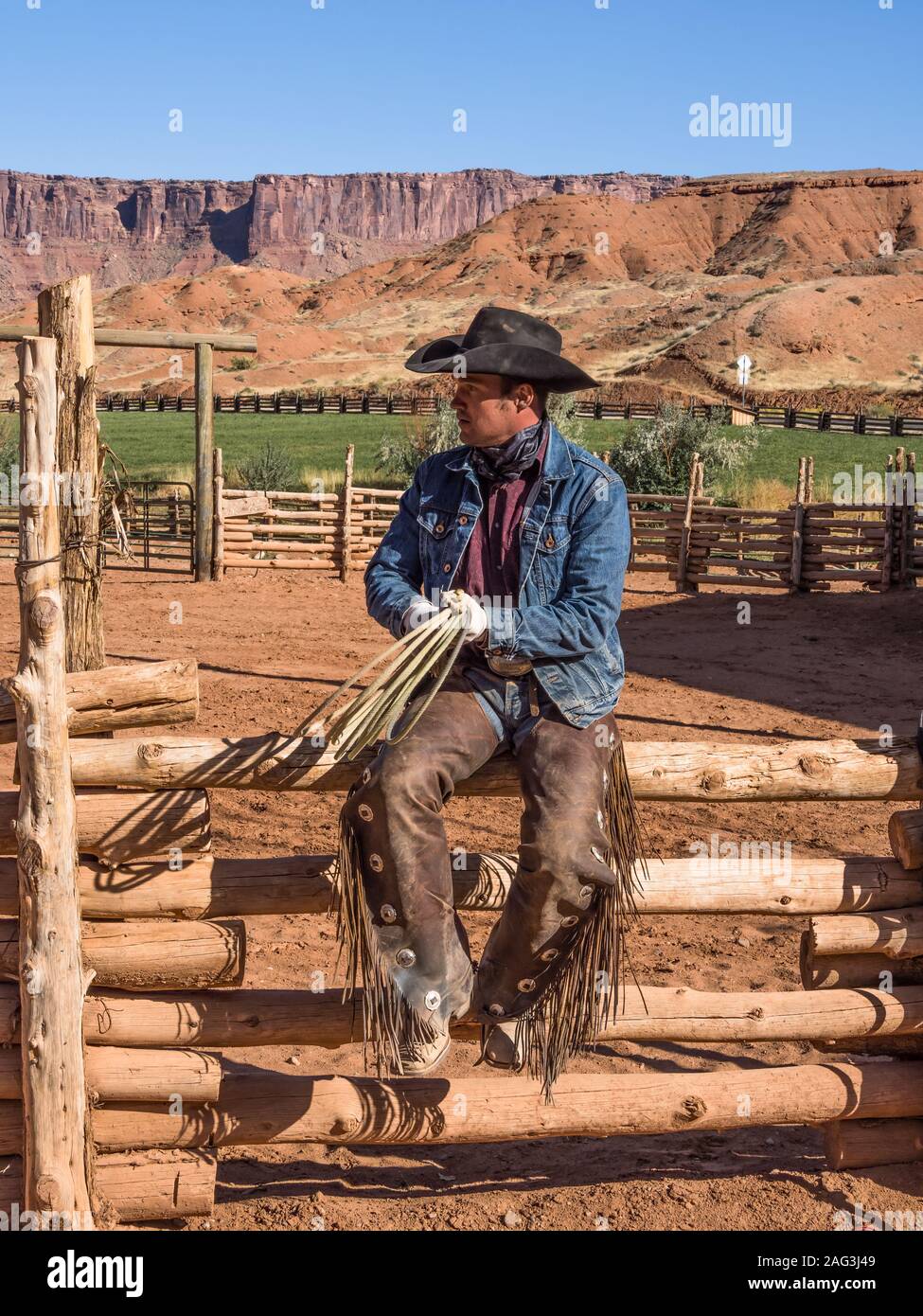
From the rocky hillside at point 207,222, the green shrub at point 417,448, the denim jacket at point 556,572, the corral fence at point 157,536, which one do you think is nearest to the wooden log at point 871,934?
the denim jacket at point 556,572

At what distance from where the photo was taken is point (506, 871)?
11.8 ft

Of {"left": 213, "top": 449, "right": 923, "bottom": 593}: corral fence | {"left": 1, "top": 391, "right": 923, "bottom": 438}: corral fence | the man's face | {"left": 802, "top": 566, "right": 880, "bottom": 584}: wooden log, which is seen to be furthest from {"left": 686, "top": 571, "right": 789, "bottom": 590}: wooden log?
{"left": 1, "top": 391, "right": 923, "bottom": 438}: corral fence

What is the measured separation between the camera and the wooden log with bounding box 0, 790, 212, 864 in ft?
11.3

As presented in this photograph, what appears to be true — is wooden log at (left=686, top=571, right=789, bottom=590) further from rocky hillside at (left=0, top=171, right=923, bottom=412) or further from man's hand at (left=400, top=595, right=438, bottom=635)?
rocky hillside at (left=0, top=171, right=923, bottom=412)

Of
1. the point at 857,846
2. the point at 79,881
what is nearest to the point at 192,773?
the point at 79,881

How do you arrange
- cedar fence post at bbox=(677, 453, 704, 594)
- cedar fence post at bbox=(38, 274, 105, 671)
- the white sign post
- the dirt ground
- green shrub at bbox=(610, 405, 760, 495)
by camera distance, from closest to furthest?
cedar fence post at bbox=(38, 274, 105, 671) < the dirt ground < cedar fence post at bbox=(677, 453, 704, 594) < green shrub at bbox=(610, 405, 760, 495) < the white sign post

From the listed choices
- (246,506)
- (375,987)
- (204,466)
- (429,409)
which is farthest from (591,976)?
(429,409)

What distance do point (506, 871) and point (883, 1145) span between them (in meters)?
1.58

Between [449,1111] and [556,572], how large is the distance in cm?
158

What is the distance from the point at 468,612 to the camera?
3125 mm

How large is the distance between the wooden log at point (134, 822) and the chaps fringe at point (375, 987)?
47 cm

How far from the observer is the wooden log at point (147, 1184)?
348 centimetres

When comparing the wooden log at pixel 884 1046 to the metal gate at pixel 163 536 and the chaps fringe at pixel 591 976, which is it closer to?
the chaps fringe at pixel 591 976

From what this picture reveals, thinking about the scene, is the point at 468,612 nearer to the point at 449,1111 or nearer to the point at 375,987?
the point at 375,987
